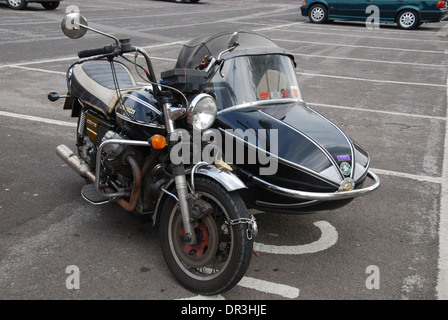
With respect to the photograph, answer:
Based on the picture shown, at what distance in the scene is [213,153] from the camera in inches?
142

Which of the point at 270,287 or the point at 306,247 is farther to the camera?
the point at 306,247

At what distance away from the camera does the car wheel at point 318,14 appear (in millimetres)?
21625

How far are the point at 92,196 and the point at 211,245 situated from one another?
1.39 meters

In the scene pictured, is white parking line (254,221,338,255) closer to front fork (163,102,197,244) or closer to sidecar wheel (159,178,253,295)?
sidecar wheel (159,178,253,295)

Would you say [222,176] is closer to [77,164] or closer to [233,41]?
[233,41]

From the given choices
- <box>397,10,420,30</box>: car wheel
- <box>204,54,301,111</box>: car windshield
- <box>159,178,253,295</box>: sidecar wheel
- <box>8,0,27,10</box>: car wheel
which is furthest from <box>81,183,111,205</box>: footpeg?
<box>397,10,420,30</box>: car wheel

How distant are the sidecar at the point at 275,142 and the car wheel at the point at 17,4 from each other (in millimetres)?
17512

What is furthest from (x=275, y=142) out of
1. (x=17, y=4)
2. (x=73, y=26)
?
(x=17, y=4)

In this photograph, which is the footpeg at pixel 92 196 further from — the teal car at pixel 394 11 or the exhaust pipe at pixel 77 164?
the teal car at pixel 394 11

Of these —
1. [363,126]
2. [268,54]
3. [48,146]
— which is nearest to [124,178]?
[268,54]

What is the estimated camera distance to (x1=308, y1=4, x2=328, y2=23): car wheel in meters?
21.6
